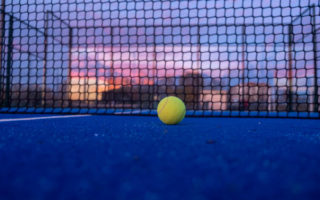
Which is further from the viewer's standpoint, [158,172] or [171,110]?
[171,110]

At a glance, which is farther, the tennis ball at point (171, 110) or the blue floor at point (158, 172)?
the tennis ball at point (171, 110)

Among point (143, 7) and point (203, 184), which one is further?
point (143, 7)

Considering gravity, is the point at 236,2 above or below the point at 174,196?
above

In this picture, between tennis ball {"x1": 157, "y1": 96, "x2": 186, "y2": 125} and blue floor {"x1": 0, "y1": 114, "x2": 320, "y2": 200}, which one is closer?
blue floor {"x1": 0, "y1": 114, "x2": 320, "y2": 200}

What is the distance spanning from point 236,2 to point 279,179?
3.57 metres

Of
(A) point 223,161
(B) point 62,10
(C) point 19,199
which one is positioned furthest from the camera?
(B) point 62,10

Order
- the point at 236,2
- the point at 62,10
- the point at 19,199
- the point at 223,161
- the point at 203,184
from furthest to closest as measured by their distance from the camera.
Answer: the point at 62,10
the point at 236,2
the point at 223,161
the point at 203,184
the point at 19,199

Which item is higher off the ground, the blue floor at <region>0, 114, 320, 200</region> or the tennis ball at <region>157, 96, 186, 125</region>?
the tennis ball at <region>157, 96, 186, 125</region>

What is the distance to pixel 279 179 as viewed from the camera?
2.34 ft

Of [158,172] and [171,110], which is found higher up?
[171,110]

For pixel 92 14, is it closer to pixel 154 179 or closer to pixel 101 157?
pixel 101 157

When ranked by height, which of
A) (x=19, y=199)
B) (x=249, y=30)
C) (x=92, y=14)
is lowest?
(x=19, y=199)

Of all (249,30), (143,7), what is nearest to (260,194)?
(143,7)

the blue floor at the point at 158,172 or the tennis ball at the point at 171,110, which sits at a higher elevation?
the tennis ball at the point at 171,110
